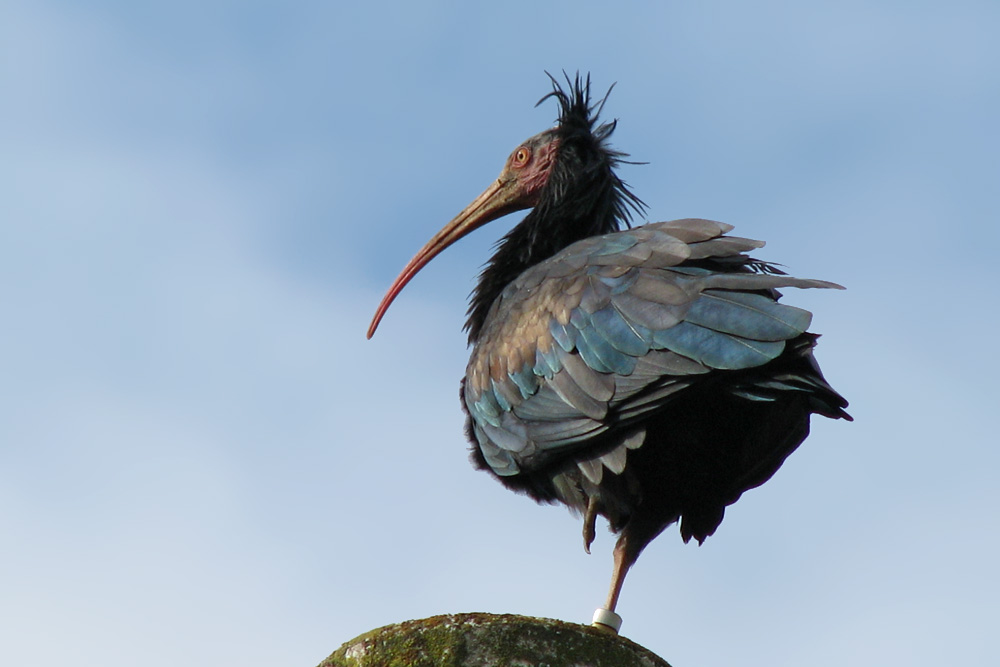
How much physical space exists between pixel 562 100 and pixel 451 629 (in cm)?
542

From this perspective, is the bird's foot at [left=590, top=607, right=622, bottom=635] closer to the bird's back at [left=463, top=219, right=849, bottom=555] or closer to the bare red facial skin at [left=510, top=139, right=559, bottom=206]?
the bird's back at [left=463, top=219, right=849, bottom=555]

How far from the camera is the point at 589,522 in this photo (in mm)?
7492

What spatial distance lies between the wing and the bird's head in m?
0.94

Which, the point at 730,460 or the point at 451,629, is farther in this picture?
the point at 730,460

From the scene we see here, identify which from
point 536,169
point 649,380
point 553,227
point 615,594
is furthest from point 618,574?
point 536,169

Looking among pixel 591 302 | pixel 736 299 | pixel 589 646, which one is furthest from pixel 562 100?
pixel 589 646

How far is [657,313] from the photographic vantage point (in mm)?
6789

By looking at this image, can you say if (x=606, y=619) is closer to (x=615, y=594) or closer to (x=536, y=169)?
(x=615, y=594)

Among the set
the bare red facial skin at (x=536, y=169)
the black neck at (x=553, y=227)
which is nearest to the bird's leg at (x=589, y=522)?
the black neck at (x=553, y=227)

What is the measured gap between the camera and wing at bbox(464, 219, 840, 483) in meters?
6.48

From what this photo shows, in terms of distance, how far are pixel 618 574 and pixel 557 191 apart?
2932mm

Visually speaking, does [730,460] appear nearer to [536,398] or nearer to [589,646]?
[536,398]

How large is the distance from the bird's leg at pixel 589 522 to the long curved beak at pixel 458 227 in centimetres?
304

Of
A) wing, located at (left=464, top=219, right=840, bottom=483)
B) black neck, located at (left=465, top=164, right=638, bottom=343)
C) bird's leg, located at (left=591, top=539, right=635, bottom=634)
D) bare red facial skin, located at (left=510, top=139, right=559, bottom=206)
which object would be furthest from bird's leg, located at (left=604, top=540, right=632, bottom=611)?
bare red facial skin, located at (left=510, top=139, right=559, bottom=206)
